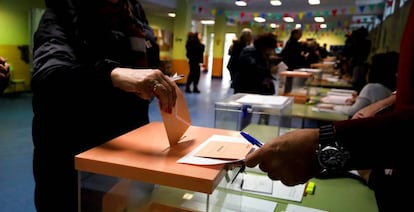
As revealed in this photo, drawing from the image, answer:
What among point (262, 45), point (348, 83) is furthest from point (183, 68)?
point (262, 45)

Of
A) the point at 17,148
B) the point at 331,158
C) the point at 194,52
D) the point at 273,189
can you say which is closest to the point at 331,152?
the point at 331,158

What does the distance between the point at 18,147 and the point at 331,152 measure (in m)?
4.06

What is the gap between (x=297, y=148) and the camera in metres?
0.65

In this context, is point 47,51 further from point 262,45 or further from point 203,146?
point 262,45

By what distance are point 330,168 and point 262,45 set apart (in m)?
3.66

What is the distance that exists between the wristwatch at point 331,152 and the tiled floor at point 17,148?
488 mm

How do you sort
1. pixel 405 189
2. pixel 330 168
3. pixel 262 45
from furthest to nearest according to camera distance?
pixel 262 45, pixel 405 189, pixel 330 168

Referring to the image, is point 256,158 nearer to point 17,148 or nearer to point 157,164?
point 157,164

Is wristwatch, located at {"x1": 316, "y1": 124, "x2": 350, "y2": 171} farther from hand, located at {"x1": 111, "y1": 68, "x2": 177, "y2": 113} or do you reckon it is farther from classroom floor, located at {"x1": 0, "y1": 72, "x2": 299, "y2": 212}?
classroom floor, located at {"x1": 0, "y1": 72, "x2": 299, "y2": 212}

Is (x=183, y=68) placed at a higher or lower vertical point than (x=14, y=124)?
higher

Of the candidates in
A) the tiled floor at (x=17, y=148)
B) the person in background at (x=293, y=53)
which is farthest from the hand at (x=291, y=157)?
the person in background at (x=293, y=53)

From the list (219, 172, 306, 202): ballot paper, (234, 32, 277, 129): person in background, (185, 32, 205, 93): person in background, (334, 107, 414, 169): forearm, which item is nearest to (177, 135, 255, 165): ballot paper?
(334, 107, 414, 169): forearm

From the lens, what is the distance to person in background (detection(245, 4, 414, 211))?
1.95ft

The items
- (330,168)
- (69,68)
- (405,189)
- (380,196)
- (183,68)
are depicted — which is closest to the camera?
(330,168)
